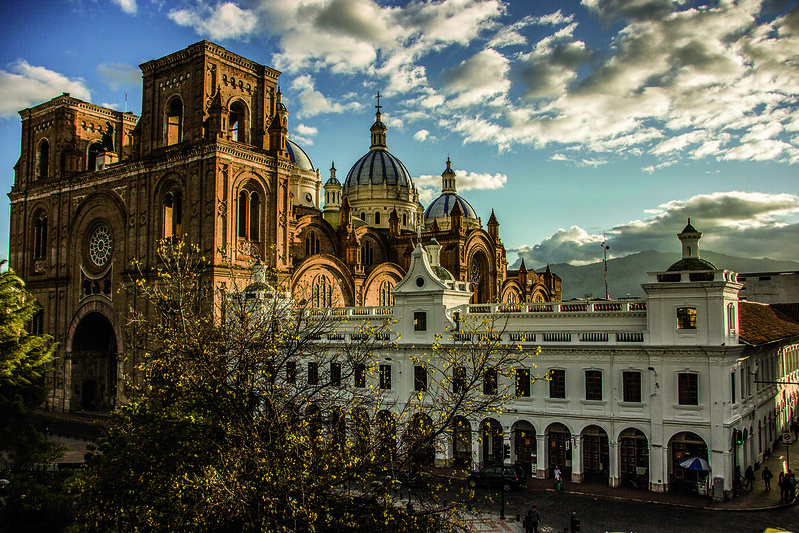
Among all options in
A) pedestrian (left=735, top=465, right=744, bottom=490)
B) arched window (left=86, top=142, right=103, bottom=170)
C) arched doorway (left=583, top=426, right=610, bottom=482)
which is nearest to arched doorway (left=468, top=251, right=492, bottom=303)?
arched window (left=86, top=142, right=103, bottom=170)

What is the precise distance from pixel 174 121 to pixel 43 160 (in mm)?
18683

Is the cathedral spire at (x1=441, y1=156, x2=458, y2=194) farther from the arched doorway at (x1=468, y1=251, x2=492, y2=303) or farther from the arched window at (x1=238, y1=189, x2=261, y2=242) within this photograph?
Answer: the arched window at (x1=238, y1=189, x2=261, y2=242)

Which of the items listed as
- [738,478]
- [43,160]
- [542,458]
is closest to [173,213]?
[43,160]

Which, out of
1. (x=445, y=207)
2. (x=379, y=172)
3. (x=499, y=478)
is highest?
(x=379, y=172)

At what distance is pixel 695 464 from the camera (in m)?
27.3

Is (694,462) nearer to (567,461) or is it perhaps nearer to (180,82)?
(567,461)

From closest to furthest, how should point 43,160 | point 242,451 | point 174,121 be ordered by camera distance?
point 242,451, point 174,121, point 43,160

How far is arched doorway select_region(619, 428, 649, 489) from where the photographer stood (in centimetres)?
2998

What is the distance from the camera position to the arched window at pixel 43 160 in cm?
5959

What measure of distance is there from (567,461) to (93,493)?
22.0m

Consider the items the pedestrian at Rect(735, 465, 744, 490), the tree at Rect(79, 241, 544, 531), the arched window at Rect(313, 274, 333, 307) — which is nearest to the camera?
the tree at Rect(79, 241, 544, 531)

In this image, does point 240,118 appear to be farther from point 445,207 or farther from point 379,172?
point 445,207

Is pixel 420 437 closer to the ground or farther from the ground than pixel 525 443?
farther from the ground

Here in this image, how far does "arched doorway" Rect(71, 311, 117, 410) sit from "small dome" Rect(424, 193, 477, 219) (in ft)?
174
